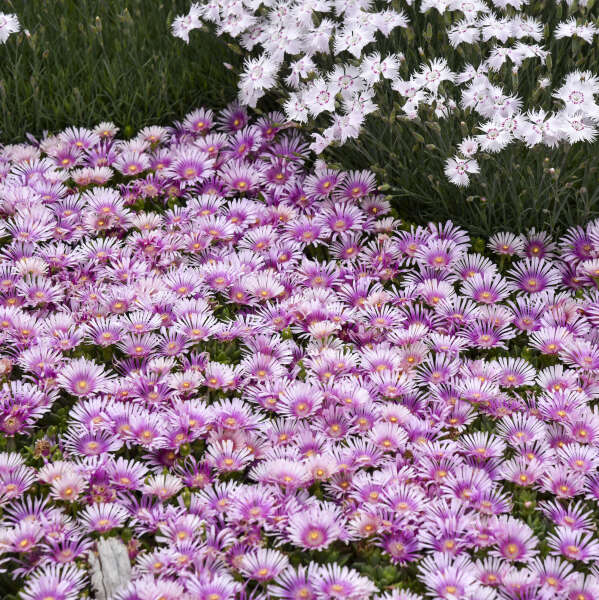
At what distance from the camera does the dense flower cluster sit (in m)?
2.50

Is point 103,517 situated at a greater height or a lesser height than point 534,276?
lesser

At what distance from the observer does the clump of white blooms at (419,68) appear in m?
3.60

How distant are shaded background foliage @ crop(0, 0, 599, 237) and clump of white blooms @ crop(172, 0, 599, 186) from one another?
0.09 metres

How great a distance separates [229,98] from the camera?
5023 millimetres

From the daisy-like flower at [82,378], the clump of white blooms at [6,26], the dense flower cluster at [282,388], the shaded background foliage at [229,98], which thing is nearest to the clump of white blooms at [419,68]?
the shaded background foliage at [229,98]

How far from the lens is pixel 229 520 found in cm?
257

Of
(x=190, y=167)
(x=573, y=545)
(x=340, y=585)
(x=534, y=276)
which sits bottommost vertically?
(x=340, y=585)

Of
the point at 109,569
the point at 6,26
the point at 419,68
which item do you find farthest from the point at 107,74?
the point at 109,569

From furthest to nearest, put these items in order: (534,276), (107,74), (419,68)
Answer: (107,74)
(419,68)
(534,276)

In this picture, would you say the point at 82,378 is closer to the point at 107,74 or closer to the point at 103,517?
the point at 103,517

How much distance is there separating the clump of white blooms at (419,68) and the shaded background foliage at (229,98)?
0.29 feet

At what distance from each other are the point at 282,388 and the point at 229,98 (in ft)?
8.05

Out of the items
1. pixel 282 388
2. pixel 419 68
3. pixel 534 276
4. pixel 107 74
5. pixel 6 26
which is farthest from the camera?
pixel 107 74

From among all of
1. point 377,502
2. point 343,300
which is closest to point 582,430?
point 377,502
